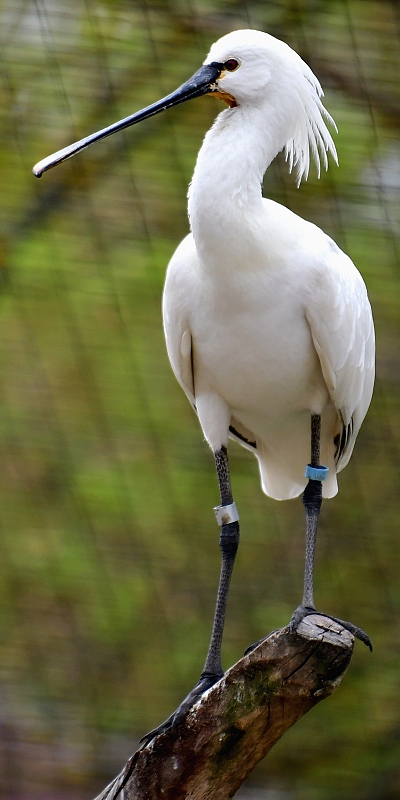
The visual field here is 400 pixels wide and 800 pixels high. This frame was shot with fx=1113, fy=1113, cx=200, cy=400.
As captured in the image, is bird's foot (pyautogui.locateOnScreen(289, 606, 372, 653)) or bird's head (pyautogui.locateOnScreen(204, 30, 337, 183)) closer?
bird's foot (pyautogui.locateOnScreen(289, 606, 372, 653))

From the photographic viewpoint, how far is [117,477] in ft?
13.8

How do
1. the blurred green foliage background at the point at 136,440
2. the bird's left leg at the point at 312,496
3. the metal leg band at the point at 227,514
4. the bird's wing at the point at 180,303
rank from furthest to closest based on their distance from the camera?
the blurred green foliage background at the point at 136,440 < the metal leg band at the point at 227,514 < the bird's left leg at the point at 312,496 < the bird's wing at the point at 180,303

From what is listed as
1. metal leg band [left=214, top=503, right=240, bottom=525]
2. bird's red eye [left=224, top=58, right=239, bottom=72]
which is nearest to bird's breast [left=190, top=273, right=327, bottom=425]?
metal leg band [left=214, top=503, right=240, bottom=525]

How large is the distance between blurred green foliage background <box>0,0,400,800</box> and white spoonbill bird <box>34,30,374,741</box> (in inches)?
52.1

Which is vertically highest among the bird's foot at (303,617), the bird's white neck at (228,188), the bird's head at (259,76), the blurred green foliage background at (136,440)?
the bird's head at (259,76)

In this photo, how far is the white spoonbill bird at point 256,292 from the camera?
7.50 ft

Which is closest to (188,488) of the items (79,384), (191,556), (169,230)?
(191,556)

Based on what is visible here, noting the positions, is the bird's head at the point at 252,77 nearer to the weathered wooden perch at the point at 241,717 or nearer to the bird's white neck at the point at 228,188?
the bird's white neck at the point at 228,188

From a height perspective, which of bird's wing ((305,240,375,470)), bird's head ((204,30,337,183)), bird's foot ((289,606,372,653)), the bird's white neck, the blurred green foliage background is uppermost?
bird's head ((204,30,337,183))

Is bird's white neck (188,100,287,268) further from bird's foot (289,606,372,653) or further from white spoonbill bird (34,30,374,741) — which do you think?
bird's foot (289,606,372,653)

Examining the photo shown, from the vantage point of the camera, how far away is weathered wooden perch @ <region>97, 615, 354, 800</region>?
6.78 feet

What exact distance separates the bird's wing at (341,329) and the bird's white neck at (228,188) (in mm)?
208

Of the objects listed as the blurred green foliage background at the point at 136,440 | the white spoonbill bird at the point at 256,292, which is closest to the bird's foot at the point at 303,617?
the white spoonbill bird at the point at 256,292

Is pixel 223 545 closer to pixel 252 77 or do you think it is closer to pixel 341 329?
pixel 341 329
